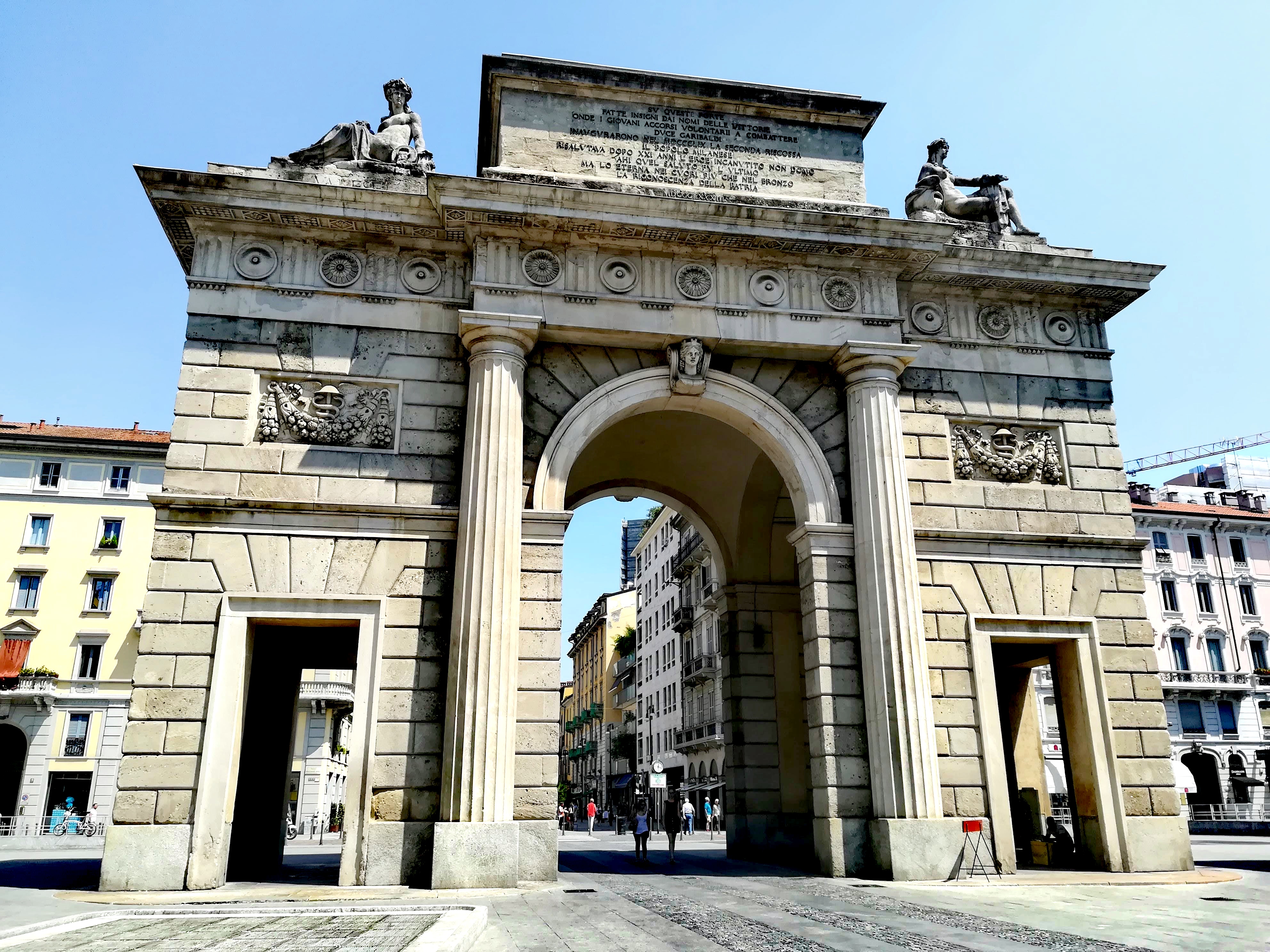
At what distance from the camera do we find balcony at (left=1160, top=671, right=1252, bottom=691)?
168 feet

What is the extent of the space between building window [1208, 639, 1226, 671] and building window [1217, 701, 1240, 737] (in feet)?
5.90

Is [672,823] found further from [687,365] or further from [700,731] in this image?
[700,731]

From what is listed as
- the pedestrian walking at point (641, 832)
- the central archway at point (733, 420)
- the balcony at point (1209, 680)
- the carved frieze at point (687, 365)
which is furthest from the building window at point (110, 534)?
the balcony at point (1209, 680)

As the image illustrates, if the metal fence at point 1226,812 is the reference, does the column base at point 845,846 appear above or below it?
above

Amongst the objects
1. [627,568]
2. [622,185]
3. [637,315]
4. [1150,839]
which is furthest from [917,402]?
[627,568]

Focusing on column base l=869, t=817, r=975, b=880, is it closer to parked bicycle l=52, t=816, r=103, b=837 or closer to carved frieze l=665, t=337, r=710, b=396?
carved frieze l=665, t=337, r=710, b=396

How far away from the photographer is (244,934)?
8641 mm

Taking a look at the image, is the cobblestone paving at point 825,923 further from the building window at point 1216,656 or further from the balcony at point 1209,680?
the building window at point 1216,656

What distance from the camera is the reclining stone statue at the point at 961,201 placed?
18.5 m

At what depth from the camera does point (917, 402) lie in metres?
17.5

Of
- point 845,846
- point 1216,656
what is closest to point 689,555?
point 1216,656

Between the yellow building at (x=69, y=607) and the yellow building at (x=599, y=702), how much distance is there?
4070cm

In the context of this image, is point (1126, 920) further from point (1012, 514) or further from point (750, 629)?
point (750, 629)

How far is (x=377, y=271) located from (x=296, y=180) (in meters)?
2.00
